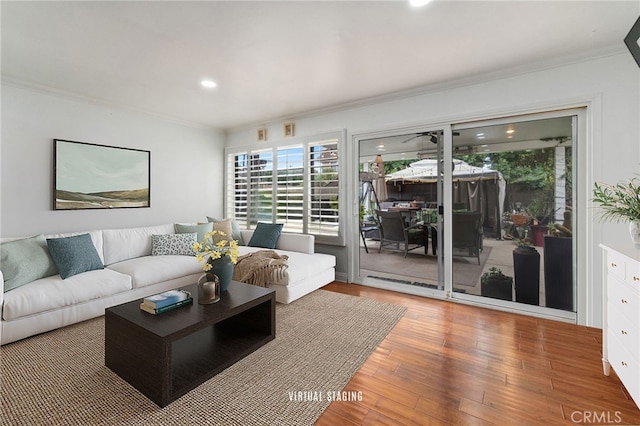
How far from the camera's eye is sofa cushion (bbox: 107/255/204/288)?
2.95 metres

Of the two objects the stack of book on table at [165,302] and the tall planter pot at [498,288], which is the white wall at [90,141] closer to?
the stack of book on table at [165,302]

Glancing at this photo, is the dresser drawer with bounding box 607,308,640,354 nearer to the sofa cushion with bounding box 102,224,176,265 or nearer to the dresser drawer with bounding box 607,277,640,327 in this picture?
the dresser drawer with bounding box 607,277,640,327

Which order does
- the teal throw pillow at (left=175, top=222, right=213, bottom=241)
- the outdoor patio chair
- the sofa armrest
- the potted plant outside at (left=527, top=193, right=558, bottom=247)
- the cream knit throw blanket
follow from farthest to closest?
the teal throw pillow at (left=175, top=222, right=213, bottom=241) < the sofa armrest < the outdoor patio chair < the cream knit throw blanket < the potted plant outside at (left=527, top=193, right=558, bottom=247)

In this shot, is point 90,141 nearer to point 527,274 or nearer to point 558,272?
point 527,274

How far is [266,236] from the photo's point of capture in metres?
4.08

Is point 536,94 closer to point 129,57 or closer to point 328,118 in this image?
A: point 328,118

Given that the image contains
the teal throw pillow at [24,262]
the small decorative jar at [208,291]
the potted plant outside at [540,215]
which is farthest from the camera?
the potted plant outside at [540,215]

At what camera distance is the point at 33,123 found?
3.15 meters

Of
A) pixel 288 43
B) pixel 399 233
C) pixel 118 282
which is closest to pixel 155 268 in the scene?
pixel 118 282

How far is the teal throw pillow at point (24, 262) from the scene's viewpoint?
240 centimetres

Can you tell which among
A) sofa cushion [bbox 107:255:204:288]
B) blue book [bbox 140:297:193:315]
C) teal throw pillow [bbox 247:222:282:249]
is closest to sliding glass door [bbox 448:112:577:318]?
teal throw pillow [bbox 247:222:282:249]

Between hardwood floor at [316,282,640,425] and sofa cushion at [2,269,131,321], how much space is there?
2.35m

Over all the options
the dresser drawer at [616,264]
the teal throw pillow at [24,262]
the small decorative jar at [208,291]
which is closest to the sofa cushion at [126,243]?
the teal throw pillow at [24,262]

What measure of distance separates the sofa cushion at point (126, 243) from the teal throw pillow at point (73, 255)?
33cm
